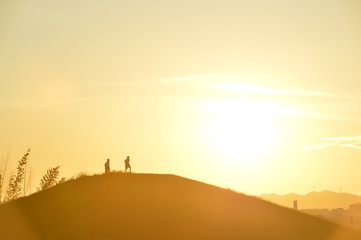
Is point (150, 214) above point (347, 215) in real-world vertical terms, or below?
below

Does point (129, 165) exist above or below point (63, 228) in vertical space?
above

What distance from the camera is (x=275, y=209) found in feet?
152

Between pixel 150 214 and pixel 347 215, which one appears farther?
pixel 347 215

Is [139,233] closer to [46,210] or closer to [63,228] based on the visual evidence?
[63,228]

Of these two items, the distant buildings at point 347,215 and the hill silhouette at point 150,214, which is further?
the distant buildings at point 347,215

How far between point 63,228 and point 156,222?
7.43 meters

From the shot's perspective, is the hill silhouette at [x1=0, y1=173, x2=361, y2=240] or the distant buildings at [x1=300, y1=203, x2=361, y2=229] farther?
the distant buildings at [x1=300, y1=203, x2=361, y2=229]

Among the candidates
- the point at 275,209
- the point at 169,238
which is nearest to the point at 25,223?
the point at 169,238

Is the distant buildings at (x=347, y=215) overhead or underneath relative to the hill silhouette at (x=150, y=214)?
overhead

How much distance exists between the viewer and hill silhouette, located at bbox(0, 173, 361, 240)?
3591 centimetres

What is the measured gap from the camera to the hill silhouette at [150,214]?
35906 millimetres

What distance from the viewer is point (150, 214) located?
39031 mm

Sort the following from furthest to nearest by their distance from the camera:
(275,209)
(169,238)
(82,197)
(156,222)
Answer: (275,209) → (82,197) → (156,222) → (169,238)

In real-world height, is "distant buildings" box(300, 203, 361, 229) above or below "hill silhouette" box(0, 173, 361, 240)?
above
